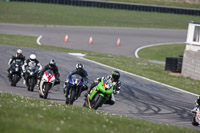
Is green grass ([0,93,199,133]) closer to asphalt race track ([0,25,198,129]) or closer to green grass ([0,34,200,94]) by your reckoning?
asphalt race track ([0,25,198,129])

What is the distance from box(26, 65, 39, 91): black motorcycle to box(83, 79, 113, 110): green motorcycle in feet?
12.6

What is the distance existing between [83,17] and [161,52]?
19036 millimetres

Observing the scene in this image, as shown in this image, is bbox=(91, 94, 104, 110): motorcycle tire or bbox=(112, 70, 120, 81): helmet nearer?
bbox=(91, 94, 104, 110): motorcycle tire

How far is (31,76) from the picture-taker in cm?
1537

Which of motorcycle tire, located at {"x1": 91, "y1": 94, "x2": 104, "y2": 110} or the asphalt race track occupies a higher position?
motorcycle tire, located at {"x1": 91, "y1": 94, "x2": 104, "y2": 110}

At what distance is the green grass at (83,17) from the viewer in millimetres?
48700

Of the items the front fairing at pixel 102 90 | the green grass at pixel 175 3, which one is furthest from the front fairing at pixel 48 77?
the green grass at pixel 175 3

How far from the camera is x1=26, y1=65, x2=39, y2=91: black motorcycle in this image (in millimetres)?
15289

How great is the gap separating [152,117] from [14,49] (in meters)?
14.7

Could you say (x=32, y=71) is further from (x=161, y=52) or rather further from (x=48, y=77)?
(x=161, y=52)

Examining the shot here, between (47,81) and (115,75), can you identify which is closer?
(115,75)

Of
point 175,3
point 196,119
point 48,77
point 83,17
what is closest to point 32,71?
point 48,77

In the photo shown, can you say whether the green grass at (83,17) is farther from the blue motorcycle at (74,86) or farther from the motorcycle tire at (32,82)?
the blue motorcycle at (74,86)

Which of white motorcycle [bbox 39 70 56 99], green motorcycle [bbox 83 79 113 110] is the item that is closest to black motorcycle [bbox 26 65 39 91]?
white motorcycle [bbox 39 70 56 99]
